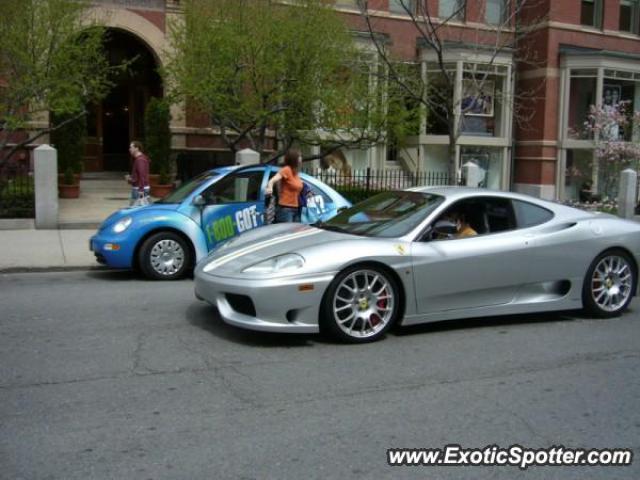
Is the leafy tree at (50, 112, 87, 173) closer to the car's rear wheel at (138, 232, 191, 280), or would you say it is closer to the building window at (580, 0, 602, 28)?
the car's rear wheel at (138, 232, 191, 280)

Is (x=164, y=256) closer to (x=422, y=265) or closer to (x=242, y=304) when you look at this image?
(x=242, y=304)

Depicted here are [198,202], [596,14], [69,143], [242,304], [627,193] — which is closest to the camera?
[242,304]

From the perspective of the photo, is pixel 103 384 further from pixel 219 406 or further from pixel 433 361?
pixel 433 361

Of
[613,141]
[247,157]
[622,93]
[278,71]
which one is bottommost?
[247,157]

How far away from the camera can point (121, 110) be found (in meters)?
23.6

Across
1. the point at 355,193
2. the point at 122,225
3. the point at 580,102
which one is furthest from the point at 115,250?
the point at 580,102

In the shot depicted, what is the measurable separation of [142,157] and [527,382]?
10.3m

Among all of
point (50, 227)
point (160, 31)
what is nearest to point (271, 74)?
point (50, 227)

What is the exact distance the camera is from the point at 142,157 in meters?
13.8

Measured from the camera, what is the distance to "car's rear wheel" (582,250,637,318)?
7.06m

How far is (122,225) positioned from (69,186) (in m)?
9.23

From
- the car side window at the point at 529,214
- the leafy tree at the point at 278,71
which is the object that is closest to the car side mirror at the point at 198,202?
the car side window at the point at 529,214

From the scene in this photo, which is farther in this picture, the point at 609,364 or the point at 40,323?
the point at 40,323

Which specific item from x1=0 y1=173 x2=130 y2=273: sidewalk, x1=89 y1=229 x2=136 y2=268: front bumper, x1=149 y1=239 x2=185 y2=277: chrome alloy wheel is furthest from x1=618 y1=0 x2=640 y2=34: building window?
x1=89 y1=229 x2=136 y2=268: front bumper
